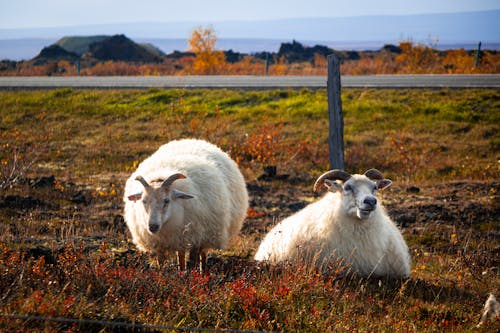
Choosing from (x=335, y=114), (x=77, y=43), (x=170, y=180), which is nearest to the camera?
(x=170, y=180)

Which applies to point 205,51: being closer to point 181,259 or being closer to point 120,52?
point 120,52

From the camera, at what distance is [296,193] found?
13.8 metres

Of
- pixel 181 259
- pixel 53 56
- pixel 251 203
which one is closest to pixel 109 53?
pixel 53 56

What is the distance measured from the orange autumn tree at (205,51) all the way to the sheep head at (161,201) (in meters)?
Answer: 24.7

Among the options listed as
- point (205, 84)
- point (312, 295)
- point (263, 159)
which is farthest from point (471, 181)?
point (205, 84)

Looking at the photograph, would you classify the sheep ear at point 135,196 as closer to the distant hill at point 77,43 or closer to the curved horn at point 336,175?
the curved horn at point 336,175

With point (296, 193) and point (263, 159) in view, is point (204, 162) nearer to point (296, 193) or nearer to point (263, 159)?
point (296, 193)

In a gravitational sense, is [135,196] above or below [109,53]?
below

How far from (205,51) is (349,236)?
26.8 m

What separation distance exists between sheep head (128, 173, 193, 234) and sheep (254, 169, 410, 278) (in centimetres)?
143

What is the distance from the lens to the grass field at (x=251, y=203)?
18.2 ft

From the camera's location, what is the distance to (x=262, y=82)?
24.7 metres

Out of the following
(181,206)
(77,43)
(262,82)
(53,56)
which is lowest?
(181,206)

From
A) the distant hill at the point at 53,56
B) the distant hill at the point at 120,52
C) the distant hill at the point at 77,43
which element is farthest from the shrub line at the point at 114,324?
the distant hill at the point at 77,43
